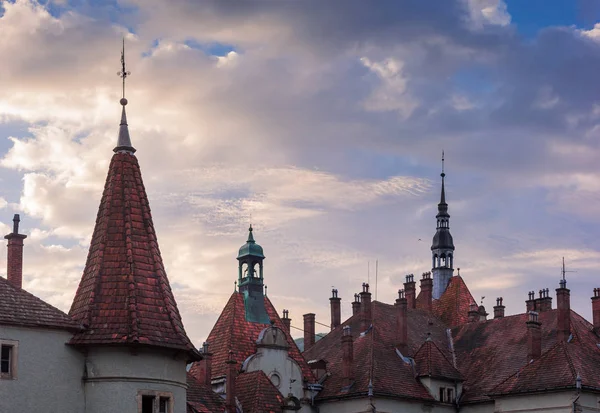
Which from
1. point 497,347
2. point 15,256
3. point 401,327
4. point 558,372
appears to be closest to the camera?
point 15,256

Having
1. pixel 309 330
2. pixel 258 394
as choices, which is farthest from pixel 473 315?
pixel 258 394

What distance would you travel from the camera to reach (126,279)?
37469 millimetres

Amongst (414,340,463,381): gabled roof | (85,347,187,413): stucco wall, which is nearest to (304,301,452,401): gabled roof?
(414,340,463,381): gabled roof

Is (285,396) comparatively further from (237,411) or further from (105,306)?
(105,306)

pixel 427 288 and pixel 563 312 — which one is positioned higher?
pixel 427 288

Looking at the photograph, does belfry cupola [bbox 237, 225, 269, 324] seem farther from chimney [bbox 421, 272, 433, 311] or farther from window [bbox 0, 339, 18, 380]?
window [bbox 0, 339, 18, 380]

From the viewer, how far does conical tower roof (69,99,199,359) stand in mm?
36375

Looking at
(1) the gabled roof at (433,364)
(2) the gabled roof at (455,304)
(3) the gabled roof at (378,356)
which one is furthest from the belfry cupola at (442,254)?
(1) the gabled roof at (433,364)

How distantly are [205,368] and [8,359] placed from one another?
83.7 feet

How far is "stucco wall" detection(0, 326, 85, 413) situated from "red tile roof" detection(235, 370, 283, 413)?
23682 millimetres

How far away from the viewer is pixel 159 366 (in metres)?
36.8

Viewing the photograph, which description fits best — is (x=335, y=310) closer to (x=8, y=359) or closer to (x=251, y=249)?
(x=251, y=249)

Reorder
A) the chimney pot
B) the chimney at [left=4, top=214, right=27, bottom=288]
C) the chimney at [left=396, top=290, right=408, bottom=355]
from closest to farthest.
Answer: the chimney at [left=4, top=214, right=27, bottom=288]
the chimney pot
the chimney at [left=396, top=290, right=408, bottom=355]

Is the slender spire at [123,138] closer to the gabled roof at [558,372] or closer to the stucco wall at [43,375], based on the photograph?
the stucco wall at [43,375]
